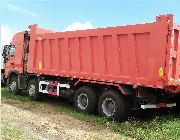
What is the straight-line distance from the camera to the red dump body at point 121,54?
9.62 metres

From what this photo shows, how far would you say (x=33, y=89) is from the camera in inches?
599

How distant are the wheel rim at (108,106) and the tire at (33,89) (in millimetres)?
4517

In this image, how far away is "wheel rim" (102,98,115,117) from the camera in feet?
35.9

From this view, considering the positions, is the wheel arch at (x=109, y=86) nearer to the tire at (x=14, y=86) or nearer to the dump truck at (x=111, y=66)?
the dump truck at (x=111, y=66)

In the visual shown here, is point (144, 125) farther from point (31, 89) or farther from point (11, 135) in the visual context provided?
point (31, 89)

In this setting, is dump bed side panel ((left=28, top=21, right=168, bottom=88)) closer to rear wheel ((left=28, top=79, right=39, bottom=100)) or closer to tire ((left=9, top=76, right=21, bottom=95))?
rear wheel ((left=28, top=79, right=39, bottom=100))

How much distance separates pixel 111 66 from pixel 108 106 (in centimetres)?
119

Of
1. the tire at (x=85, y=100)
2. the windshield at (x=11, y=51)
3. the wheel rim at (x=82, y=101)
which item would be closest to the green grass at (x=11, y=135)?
the tire at (x=85, y=100)

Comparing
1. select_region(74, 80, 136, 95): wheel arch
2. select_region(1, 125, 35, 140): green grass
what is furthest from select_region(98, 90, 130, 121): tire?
select_region(1, 125, 35, 140): green grass

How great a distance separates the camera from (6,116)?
10539 millimetres

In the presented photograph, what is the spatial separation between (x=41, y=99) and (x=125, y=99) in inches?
208

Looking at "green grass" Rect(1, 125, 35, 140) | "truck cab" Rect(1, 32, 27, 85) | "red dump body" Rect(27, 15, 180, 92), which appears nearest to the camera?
"green grass" Rect(1, 125, 35, 140)

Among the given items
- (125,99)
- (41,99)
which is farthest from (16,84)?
(125,99)

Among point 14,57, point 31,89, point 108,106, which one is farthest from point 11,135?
point 14,57
